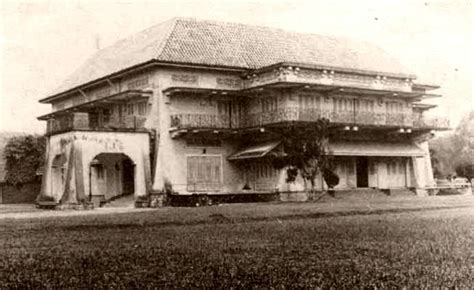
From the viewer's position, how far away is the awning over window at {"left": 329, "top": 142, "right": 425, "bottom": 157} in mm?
36719

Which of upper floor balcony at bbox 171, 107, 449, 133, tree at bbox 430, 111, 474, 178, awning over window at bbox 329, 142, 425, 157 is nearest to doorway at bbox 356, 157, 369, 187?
awning over window at bbox 329, 142, 425, 157

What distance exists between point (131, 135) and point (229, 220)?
1776cm

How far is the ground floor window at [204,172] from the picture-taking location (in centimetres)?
3531

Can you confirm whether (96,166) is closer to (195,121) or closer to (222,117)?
(195,121)

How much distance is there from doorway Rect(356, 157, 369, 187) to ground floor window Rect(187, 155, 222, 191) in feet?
27.0

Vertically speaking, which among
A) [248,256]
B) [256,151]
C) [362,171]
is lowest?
[248,256]

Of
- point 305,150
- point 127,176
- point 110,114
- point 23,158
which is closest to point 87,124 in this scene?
point 127,176

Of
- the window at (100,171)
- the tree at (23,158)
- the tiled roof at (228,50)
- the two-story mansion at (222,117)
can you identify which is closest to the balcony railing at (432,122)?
the two-story mansion at (222,117)

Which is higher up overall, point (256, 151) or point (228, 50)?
point (228, 50)

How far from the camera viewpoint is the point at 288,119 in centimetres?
3353

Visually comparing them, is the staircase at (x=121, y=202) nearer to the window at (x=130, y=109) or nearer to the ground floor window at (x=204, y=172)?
the ground floor window at (x=204, y=172)

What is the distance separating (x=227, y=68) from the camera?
36062mm

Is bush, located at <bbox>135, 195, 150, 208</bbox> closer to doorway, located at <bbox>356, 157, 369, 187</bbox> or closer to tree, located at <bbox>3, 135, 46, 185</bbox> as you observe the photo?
doorway, located at <bbox>356, 157, 369, 187</bbox>

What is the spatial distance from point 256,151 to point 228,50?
21.2 ft
